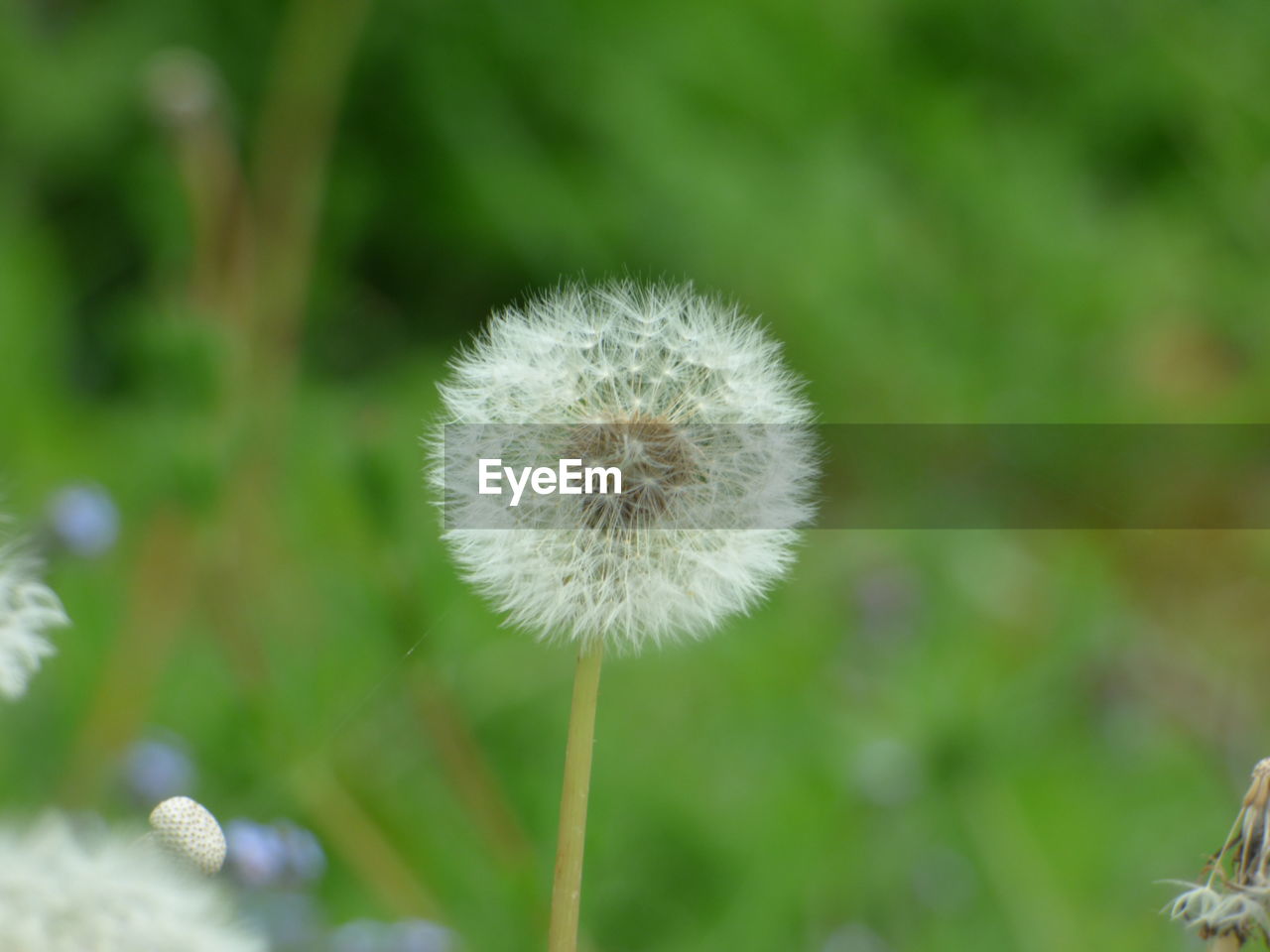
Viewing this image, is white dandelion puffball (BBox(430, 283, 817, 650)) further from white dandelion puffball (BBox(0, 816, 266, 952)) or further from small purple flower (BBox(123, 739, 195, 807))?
small purple flower (BBox(123, 739, 195, 807))

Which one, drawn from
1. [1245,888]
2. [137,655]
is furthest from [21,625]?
[137,655]

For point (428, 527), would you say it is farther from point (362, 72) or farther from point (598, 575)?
point (362, 72)

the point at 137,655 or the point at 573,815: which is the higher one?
the point at 137,655

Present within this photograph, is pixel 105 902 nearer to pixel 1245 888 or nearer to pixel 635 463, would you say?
pixel 635 463

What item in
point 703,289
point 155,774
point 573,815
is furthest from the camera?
point 703,289

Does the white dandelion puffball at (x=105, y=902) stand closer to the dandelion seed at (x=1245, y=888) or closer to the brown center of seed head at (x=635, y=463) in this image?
the brown center of seed head at (x=635, y=463)

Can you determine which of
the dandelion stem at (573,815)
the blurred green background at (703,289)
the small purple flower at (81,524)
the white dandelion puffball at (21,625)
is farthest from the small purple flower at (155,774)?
the dandelion stem at (573,815)

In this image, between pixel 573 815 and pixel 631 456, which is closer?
pixel 573 815
